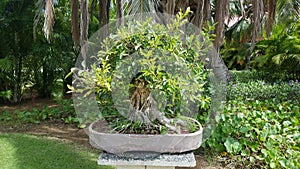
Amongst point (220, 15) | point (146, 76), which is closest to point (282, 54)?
point (220, 15)

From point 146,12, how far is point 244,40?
892 centimetres

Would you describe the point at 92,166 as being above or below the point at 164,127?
below

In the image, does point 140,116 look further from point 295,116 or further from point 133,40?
point 295,116

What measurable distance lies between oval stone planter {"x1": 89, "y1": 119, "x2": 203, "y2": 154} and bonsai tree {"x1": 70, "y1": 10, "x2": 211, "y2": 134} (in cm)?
12

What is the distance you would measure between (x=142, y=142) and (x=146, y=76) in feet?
1.47

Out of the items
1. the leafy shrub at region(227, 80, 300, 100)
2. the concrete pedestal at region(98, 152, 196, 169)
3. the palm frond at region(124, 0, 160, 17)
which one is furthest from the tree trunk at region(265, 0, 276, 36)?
the concrete pedestal at region(98, 152, 196, 169)

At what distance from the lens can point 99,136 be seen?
6.81 ft

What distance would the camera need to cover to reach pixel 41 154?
3383 millimetres

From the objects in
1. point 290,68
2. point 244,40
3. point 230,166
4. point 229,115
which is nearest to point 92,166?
point 230,166

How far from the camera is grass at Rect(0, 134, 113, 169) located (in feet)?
10.0

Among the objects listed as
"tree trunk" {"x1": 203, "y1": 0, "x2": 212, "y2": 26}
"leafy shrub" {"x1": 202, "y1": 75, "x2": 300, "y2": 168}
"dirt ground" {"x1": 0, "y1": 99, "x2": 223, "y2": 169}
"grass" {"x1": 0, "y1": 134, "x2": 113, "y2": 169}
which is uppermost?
"tree trunk" {"x1": 203, "y1": 0, "x2": 212, "y2": 26}

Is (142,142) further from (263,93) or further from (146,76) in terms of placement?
(263,93)

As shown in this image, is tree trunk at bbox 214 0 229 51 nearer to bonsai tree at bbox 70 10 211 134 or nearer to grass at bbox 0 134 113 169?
bonsai tree at bbox 70 10 211 134

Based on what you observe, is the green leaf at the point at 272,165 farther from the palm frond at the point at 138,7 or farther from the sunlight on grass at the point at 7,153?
the sunlight on grass at the point at 7,153
